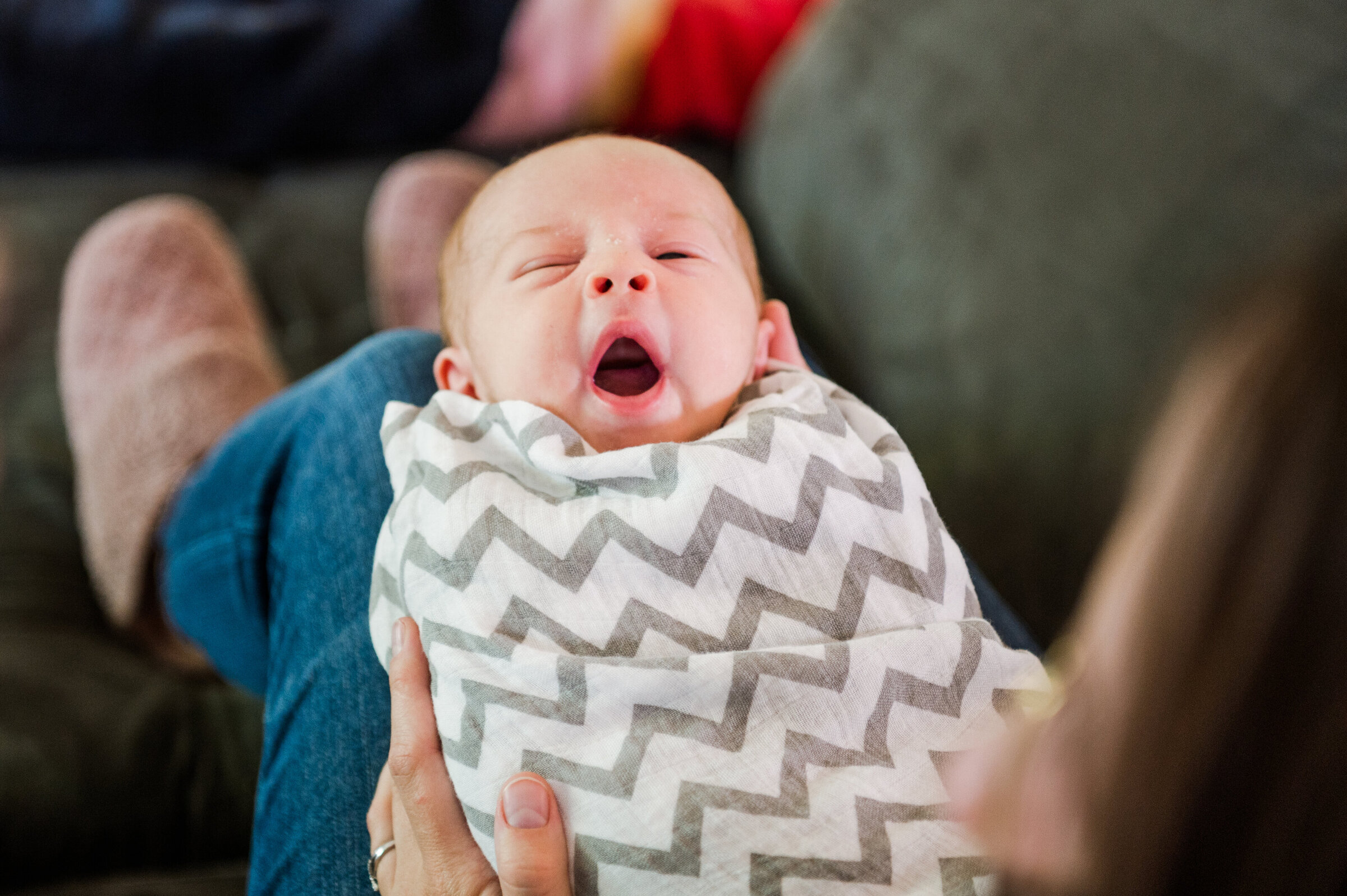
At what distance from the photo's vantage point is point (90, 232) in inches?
50.6

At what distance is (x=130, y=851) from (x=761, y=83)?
4.79ft

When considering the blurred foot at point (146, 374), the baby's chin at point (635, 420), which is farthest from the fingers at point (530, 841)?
the blurred foot at point (146, 374)

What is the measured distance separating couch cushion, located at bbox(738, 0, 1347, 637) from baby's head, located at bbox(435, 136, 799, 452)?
40 centimetres

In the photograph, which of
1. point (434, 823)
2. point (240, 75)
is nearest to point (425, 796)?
point (434, 823)

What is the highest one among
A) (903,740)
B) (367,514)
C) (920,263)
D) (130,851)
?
(920,263)

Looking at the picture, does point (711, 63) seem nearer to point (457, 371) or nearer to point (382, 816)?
point (457, 371)

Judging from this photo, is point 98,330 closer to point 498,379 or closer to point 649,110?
point 498,379

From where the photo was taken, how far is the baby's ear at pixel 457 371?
0.77 meters

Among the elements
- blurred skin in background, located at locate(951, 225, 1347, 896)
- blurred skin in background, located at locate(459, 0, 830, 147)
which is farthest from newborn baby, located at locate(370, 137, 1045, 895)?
blurred skin in background, located at locate(459, 0, 830, 147)

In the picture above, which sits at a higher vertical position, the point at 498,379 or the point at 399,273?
the point at 498,379

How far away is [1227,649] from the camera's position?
11.4 inches

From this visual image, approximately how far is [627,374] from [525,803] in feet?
1.09

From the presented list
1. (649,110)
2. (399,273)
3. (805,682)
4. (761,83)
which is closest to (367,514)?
(805,682)

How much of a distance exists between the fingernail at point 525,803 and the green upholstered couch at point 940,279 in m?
0.54
